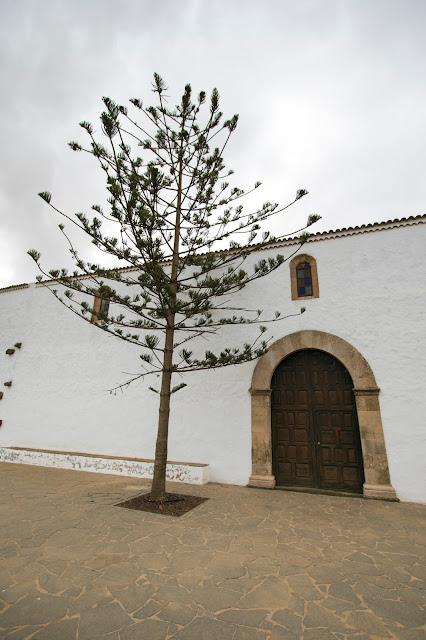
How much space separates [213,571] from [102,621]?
102 cm

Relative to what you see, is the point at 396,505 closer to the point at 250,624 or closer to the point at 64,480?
the point at 250,624

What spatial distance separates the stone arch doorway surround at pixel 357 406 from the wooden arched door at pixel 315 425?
20 centimetres

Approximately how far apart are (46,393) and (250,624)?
763cm

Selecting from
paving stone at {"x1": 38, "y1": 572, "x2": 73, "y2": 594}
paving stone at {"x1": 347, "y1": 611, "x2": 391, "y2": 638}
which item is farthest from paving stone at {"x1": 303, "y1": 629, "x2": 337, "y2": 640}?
paving stone at {"x1": 38, "y1": 572, "x2": 73, "y2": 594}

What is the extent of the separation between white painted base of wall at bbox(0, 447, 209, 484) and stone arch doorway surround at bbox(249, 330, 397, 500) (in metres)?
1.07

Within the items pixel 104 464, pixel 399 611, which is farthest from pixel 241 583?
pixel 104 464

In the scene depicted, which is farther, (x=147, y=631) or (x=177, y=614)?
(x=177, y=614)

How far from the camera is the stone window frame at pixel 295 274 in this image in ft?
20.8

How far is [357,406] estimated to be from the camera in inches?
216

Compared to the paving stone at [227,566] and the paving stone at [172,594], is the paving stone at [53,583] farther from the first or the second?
the paving stone at [227,566]

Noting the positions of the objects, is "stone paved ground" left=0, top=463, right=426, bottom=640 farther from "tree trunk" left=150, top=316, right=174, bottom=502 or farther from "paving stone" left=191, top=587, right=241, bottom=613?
"tree trunk" left=150, top=316, right=174, bottom=502

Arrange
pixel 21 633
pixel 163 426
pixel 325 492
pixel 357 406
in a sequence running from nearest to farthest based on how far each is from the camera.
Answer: pixel 21 633 → pixel 163 426 → pixel 325 492 → pixel 357 406

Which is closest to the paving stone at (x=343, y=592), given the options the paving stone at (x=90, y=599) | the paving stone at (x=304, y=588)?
the paving stone at (x=304, y=588)

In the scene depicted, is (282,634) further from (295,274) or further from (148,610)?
(295,274)
